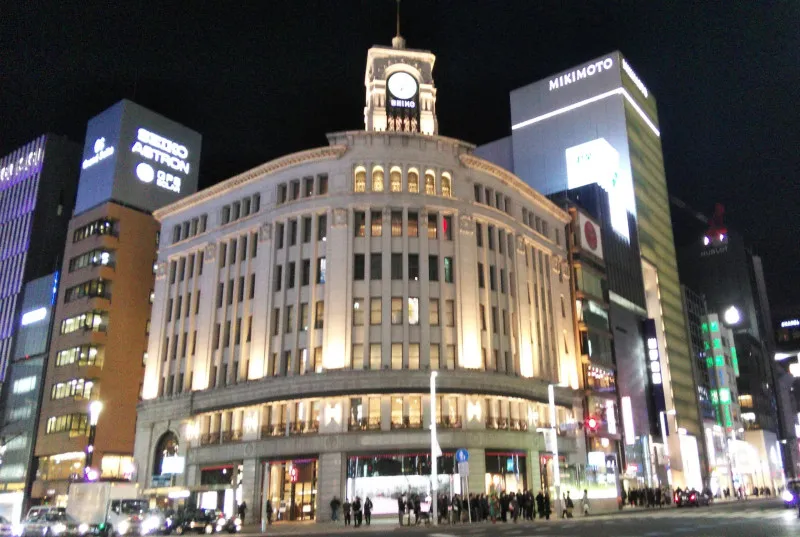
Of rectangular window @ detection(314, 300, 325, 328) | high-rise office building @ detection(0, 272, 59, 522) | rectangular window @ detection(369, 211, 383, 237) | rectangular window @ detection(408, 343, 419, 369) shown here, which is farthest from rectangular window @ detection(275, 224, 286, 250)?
high-rise office building @ detection(0, 272, 59, 522)

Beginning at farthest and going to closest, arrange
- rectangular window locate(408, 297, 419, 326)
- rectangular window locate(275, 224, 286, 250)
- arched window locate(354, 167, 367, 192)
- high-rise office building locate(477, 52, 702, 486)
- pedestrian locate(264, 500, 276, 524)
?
high-rise office building locate(477, 52, 702, 486) → rectangular window locate(275, 224, 286, 250) → arched window locate(354, 167, 367, 192) → rectangular window locate(408, 297, 419, 326) → pedestrian locate(264, 500, 276, 524)

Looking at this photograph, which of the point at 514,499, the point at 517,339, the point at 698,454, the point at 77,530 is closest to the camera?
the point at 77,530

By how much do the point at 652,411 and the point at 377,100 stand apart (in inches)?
1974

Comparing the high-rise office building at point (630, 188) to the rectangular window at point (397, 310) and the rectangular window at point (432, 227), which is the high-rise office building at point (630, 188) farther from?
the rectangular window at point (397, 310)

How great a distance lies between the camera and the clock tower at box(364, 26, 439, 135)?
69.0 metres

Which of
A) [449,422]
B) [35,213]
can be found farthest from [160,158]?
[449,422]

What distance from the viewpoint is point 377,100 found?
69438 mm

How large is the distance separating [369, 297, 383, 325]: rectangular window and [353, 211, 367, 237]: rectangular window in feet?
17.7

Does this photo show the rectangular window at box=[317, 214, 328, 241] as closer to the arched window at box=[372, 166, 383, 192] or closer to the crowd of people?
the arched window at box=[372, 166, 383, 192]

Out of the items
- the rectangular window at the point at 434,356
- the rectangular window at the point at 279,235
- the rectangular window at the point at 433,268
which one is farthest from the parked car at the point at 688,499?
the rectangular window at the point at 279,235

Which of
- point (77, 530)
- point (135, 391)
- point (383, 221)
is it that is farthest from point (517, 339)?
point (135, 391)

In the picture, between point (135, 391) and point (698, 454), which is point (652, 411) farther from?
point (135, 391)

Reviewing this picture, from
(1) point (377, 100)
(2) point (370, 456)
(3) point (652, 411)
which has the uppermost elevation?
(1) point (377, 100)

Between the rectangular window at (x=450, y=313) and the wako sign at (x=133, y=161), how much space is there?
4607cm
